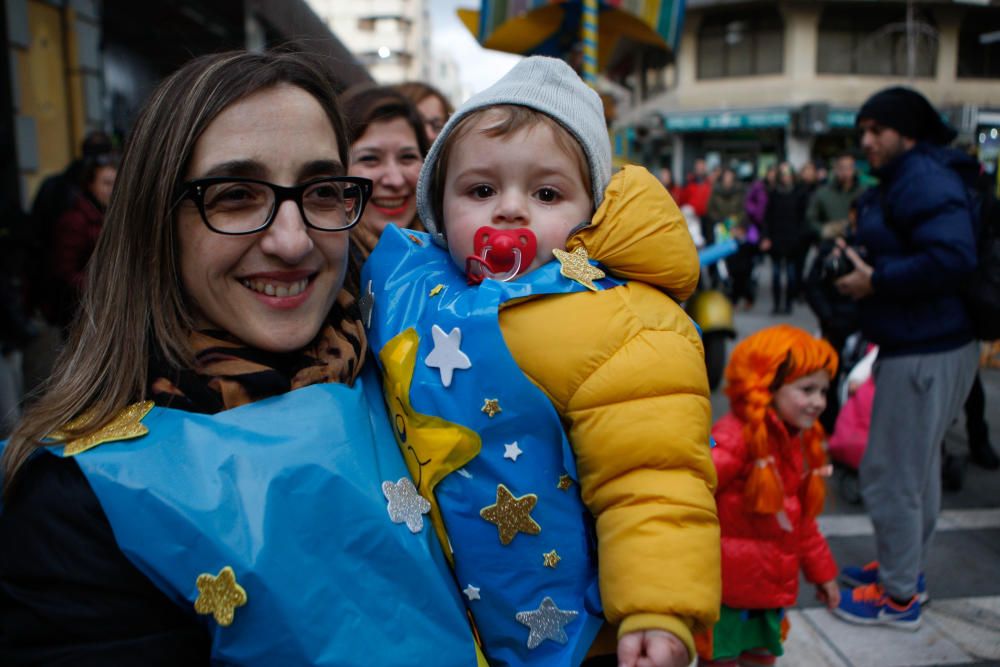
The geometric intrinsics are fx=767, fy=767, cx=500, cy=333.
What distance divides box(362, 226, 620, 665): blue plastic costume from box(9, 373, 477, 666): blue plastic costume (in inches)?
4.6

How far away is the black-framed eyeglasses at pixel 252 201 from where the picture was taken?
4.26 feet

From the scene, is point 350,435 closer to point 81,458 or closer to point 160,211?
point 81,458

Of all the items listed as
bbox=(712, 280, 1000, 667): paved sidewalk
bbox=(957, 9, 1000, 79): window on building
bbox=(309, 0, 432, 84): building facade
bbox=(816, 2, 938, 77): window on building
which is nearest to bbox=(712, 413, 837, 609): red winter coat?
bbox=(712, 280, 1000, 667): paved sidewalk

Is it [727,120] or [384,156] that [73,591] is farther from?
[727,120]

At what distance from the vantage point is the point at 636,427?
136 centimetres

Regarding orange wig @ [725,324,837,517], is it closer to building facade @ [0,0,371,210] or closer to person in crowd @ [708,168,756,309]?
building facade @ [0,0,371,210]

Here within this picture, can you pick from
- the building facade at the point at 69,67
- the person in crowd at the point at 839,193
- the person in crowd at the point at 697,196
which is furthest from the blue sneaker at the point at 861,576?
the person in crowd at the point at 697,196

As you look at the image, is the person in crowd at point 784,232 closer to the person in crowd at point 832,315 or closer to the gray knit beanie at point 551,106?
the person in crowd at point 832,315

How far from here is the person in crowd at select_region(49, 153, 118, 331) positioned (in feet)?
17.0

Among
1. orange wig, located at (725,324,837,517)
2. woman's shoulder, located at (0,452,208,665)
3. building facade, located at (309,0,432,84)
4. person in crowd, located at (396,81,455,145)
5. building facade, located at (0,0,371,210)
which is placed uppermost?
building facade, located at (309,0,432,84)

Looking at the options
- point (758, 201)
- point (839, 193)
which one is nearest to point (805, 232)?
point (839, 193)

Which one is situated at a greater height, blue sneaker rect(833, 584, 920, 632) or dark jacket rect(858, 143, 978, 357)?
dark jacket rect(858, 143, 978, 357)

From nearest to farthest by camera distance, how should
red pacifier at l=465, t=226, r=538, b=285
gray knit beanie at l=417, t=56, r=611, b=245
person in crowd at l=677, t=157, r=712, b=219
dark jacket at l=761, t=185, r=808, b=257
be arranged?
red pacifier at l=465, t=226, r=538, b=285 < gray knit beanie at l=417, t=56, r=611, b=245 < dark jacket at l=761, t=185, r=808, b=257 < person in crowd at l=677, t=157, r=712, b=219

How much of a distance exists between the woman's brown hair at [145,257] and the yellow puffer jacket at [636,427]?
1.98 ft
